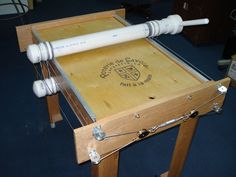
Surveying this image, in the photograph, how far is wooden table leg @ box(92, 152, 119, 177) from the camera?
91cm

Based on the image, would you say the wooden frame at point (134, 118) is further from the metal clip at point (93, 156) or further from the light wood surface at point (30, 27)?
the light wood surface at point (30, 27)

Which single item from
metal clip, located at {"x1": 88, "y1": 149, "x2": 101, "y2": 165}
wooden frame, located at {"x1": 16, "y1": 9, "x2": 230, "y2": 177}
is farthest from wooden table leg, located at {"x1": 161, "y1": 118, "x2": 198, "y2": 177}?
metal clip, located at {"x1": 88, "y1": 149, "x2": 101, "y2": 165}

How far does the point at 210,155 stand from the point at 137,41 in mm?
870

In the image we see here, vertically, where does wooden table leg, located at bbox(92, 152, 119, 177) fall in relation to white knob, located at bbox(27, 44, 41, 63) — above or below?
Result: below

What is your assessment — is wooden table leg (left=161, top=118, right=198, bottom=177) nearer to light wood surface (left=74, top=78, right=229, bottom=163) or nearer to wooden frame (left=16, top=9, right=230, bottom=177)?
wooden frame (left=16, top=9, right=230, bottom=177)

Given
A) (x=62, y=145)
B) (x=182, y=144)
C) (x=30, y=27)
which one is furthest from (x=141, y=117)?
(x=62, y=145)

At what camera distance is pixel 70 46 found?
3.62ft

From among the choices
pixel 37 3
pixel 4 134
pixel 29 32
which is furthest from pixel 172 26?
pixel 37 3

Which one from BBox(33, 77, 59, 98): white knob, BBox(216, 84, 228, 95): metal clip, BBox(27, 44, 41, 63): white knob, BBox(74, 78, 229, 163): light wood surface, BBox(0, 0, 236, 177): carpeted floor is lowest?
BBox(0, 0, 236, 177): carpeted floor

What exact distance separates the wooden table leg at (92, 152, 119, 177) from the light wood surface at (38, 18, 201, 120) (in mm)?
165

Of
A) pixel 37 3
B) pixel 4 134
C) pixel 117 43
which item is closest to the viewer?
pixel 117 43

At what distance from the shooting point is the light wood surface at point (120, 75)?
940 millimetres

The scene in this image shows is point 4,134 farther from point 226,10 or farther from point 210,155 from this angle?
point 226,10

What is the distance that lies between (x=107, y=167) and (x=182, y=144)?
1.41ft
